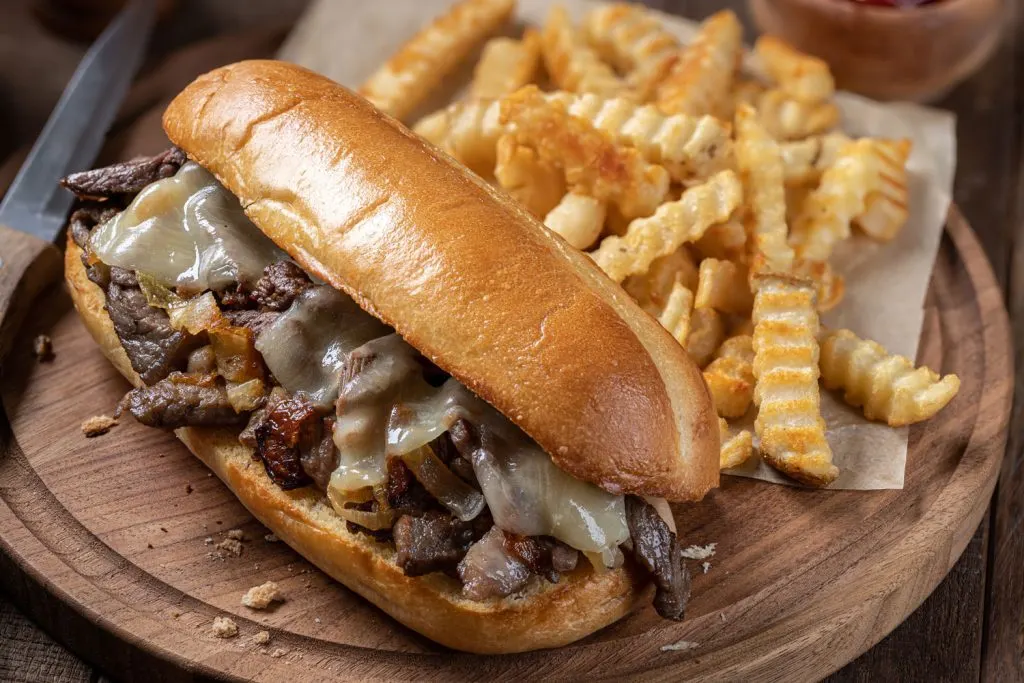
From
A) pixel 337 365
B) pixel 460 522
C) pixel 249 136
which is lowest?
pixel 460 522

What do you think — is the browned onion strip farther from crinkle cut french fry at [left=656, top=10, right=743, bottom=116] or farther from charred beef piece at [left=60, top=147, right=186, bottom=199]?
crinkle cut french fry at [left=656, top=10, right=743, bottom=116]

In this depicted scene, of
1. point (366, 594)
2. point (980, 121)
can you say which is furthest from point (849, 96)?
point (366, 594)

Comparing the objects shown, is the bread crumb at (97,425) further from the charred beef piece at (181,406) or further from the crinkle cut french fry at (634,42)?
the crinkle cut french fry at (634,42)

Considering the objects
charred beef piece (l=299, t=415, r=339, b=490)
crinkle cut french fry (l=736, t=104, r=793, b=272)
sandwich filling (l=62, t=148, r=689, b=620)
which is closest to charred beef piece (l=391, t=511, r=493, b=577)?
sandwich filling (l=62, t=148, r=689, b=620)

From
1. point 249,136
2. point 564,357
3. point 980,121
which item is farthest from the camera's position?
point 980,121

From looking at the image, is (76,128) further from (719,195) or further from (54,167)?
(719,195)

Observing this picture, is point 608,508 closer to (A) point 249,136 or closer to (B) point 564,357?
(B) point 564,357
